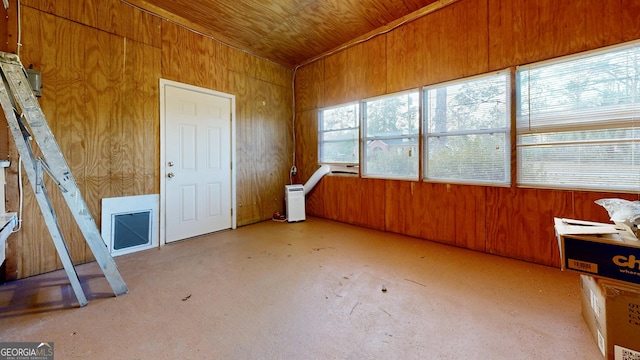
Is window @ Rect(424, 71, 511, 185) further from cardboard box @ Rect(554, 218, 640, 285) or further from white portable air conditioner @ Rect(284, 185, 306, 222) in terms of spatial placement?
white portable air conditioner @ Rect(284, 185, 306, 222)

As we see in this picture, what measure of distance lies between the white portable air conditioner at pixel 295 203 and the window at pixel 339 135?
712mm

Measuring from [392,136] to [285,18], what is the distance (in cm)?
220

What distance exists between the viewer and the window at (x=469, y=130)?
9.51ft

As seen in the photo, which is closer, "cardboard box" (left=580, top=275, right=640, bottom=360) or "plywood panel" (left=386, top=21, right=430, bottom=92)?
"cardboard box" (left=580, top=275, right=640, bottom=360)

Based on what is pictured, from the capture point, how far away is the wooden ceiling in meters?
3.23

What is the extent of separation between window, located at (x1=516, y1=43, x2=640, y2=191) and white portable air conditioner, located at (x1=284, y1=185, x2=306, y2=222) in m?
3.14

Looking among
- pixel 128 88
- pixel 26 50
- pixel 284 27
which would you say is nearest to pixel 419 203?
pixel 284 27

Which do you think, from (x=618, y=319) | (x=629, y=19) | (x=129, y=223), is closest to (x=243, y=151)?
(x=129, y=223)

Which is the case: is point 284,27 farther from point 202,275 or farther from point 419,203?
point 202,275

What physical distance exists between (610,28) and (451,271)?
8.49ft

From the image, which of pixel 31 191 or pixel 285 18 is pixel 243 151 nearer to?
pixel 285 18

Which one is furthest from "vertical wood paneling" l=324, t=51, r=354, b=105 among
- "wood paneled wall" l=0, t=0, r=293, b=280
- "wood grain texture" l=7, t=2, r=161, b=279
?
"wood grain texture" l=7, t=2, r=161, b=279

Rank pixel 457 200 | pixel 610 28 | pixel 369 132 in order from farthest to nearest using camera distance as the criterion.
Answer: pixel 369 132 < pixel 457 200 < pixel 610 28

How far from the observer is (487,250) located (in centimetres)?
304
